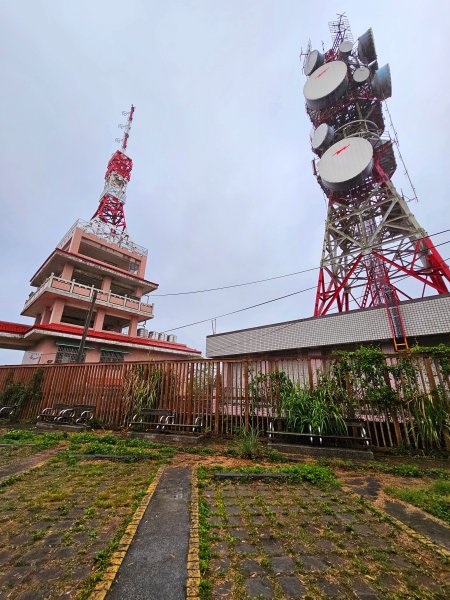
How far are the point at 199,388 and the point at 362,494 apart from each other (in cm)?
488

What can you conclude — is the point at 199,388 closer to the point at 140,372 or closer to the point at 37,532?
the point at 140,372

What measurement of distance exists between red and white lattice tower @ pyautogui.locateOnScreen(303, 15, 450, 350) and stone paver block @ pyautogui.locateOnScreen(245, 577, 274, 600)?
13.5 metres

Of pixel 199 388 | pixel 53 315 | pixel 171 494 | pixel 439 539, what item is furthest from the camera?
pixel 53 315

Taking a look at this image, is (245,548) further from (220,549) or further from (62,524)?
(62,524)

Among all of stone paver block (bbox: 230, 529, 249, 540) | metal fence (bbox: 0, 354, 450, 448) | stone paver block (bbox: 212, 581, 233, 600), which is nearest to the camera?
stone paver block (bbox: 212, 581, 233, 600)

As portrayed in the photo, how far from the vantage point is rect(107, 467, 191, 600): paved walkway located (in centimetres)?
173

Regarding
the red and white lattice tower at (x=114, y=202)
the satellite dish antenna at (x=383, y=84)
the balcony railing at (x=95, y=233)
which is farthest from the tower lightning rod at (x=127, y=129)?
the satellite dish antenna at (x=383, y=84)

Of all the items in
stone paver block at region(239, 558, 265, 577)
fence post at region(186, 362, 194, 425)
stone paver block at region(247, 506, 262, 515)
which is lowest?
stone paver block at region(239, 558, 265, 577)

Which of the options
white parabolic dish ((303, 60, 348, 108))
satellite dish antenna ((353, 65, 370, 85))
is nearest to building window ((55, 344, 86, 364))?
white parabolic dish ((303, 60, 348, 108))

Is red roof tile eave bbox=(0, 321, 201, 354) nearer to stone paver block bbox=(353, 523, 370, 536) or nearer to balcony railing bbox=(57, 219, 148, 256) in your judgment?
balcony railing bbox=(57, 219, 148, 256)

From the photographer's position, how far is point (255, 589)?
1.76m

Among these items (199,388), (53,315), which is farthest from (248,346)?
(53,315)

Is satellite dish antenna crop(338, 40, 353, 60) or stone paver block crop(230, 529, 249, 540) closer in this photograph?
stone paver block crop(230, 529, 249, 540)

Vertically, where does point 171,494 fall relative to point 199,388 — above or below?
below
